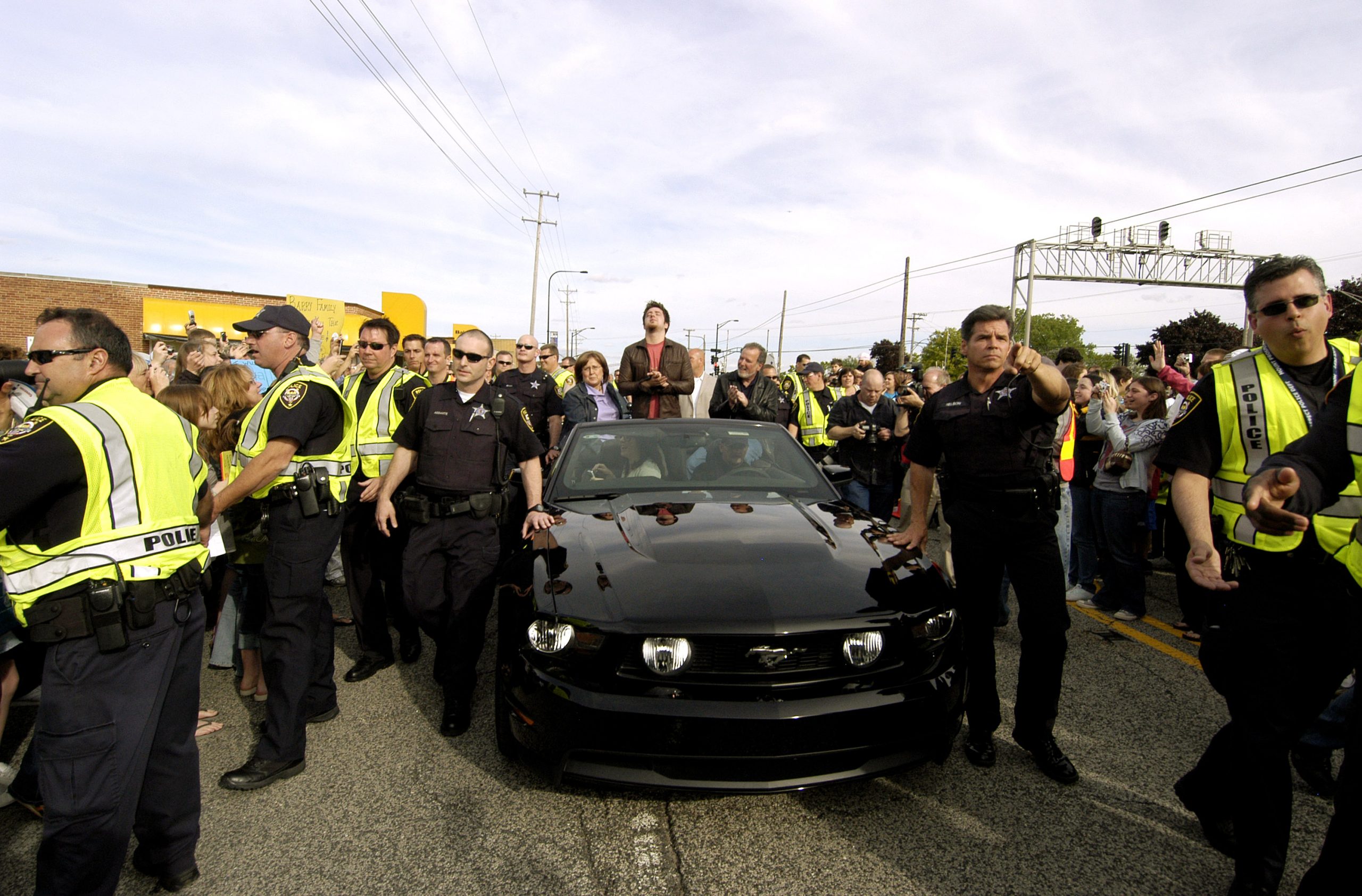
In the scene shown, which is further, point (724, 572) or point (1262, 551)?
point (724, 572)

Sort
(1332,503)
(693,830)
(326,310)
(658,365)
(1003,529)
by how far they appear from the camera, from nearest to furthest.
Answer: (1332,503) < (693,830) < (1003,529) < (658,365) < (326,310)

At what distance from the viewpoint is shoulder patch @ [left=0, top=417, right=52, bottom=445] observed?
6.73 ft

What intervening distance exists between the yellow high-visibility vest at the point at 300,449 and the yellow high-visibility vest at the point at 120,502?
0.95 meters

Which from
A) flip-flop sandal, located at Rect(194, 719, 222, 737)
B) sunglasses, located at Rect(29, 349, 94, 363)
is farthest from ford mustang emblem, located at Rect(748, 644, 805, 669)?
flip-flop sandal, located at Rect(194, 719, 222, 737)

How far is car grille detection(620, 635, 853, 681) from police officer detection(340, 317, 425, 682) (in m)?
2.36

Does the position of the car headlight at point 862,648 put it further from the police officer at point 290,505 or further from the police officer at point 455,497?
the police officer at point 290,505

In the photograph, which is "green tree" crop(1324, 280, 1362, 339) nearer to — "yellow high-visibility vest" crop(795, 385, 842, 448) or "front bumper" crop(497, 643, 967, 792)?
"yellow high-visibility vest" crop(795, 385, 842, 448)

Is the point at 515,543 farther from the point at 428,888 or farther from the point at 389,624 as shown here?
the point at 428,888

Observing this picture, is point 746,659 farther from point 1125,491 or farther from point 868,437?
point 868,437

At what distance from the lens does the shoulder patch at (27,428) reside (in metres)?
2.05

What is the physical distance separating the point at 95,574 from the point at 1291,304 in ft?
11.6

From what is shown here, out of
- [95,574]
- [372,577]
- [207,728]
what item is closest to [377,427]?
[372,577]

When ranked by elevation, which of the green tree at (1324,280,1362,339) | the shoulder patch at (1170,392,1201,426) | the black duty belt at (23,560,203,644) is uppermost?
the green tree at (1324,280,1362,339)

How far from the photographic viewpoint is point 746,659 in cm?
256
